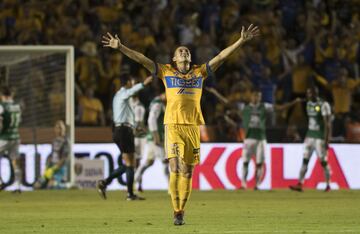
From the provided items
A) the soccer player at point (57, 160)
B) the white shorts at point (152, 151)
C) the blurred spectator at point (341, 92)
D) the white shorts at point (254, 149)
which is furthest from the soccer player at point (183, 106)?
the blurred spectator at point (341, 92)

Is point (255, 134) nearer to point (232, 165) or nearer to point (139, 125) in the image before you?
point (232, 165)

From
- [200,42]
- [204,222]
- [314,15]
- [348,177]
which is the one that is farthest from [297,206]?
[314,15]

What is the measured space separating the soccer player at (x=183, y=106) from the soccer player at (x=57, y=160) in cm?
1300

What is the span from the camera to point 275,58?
33406 millimetres

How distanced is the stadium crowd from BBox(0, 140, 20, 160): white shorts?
2804mm

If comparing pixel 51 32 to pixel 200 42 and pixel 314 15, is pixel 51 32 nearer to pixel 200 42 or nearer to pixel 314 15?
pixel 200 42

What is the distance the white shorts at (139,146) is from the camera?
30.2 m

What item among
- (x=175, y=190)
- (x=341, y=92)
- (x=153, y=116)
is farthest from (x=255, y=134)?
(x=175, y=190)

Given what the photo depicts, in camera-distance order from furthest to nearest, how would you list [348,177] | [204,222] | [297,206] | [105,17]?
[105,17] < [348,177] < [297,206] < [204,222]

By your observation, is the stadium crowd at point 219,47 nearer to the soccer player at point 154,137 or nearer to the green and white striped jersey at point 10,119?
the soccer player at point 154,137

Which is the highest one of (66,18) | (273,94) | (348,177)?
(66,18)

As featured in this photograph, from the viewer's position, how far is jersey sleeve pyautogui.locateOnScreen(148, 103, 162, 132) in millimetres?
28188

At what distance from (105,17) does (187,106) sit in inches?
642

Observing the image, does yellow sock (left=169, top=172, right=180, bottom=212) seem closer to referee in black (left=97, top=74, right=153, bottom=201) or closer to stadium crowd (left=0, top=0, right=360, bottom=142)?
referee in black (left=97, top=74, right=153, bottom=201)
